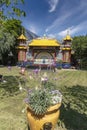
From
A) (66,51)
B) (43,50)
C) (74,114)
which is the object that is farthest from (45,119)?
(43,50)

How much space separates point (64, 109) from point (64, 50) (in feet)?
108

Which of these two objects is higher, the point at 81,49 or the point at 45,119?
the point at 81,49

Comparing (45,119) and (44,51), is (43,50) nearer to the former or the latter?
(44,51)

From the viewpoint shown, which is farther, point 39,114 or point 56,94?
point 56,94

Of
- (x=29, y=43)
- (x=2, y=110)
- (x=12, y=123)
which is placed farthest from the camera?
(x=29, y=43)

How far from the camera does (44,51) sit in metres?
41.8

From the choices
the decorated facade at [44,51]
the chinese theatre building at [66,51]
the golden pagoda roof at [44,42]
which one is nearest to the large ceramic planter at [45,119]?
the chinese theatre building at [66,51]

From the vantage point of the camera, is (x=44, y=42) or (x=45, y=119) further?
(x=44, y=42)

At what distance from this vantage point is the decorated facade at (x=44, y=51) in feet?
134

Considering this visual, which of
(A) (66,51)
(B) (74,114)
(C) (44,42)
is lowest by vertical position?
(B) (74,114)

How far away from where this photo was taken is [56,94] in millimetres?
5754

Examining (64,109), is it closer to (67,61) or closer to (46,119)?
(46,119)

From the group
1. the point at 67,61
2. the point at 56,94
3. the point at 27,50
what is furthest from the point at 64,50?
the point at 56,94

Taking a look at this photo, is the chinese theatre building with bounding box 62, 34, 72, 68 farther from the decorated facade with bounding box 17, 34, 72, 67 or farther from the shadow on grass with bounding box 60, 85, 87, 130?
the shadow on grass with bounding box 60, 85, 87, 130
